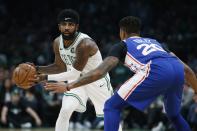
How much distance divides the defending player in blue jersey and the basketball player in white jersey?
131 centimetres

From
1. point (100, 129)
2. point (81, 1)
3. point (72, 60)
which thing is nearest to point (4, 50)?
point (81, 1)

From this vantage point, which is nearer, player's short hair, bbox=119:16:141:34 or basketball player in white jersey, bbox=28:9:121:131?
player's short hair, bbox=119:16:141:34

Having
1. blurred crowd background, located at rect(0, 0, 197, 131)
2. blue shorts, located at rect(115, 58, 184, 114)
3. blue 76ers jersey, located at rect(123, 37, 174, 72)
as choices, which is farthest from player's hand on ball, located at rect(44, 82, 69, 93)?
blurred crowd background, located at rect(0, 0, 197, 131)

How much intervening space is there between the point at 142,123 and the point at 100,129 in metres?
1.79

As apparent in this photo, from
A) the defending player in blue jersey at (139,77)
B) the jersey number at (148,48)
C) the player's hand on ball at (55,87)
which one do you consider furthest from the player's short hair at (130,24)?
the player's hand on ball at (55,87)

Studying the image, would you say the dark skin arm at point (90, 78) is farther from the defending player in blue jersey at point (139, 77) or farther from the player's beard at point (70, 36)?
the player's beard at point (70, 36)

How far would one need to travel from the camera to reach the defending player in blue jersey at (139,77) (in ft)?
21.2

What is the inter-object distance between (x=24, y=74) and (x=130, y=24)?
5.98 ft

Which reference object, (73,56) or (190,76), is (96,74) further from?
(73,56)

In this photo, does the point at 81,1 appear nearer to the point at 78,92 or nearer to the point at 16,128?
the point at 16,128

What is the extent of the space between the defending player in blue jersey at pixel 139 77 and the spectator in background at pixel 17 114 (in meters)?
7.78

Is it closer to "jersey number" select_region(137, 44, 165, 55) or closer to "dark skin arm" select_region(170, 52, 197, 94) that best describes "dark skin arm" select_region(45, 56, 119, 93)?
"jersey number" select_region(137, 44, 165, 55)

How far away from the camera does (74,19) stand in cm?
808

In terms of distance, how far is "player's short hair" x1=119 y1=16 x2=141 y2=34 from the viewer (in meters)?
6.84
